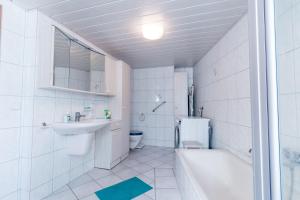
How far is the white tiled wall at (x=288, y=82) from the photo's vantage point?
46cm

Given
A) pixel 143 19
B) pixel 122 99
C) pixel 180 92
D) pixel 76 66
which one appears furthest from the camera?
pixel 180 92

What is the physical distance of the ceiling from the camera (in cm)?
150

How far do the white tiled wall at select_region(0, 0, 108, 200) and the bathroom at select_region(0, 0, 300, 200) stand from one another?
10 mm

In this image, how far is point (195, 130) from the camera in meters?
2.58

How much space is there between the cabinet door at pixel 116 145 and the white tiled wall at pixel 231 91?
1643 mm

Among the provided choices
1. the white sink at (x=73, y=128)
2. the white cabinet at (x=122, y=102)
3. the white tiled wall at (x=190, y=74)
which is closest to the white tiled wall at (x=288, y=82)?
the white sink at (x=73, y=128)

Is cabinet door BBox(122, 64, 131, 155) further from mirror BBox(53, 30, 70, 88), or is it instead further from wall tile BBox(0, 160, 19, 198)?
wall tile BBox(0, 160, 19, 198)

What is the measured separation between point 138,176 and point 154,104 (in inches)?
80.7

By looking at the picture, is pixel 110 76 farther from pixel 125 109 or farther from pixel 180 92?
pixel 180 92

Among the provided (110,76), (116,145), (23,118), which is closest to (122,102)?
(110,76)

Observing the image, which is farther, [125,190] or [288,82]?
[125,190]

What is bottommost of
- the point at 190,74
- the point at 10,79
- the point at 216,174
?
the point at 216,174

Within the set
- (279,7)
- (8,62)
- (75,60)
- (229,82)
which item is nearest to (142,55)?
(75,60)

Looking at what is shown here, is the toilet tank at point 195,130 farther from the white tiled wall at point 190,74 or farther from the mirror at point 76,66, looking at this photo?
the white tiled wall at point 190,74
